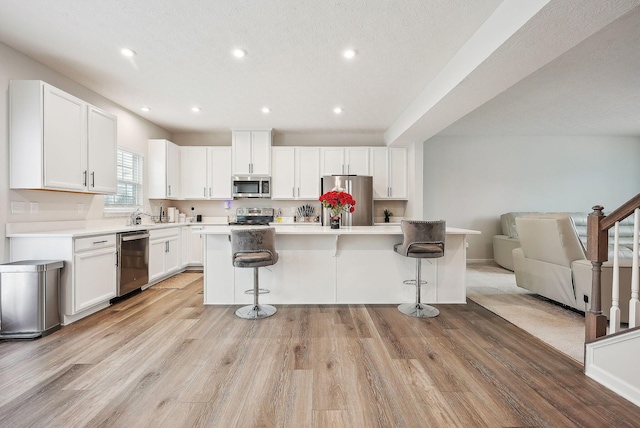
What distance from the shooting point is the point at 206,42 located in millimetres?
2840

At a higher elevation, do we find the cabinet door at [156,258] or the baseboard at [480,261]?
the cabinet door at [156,258]

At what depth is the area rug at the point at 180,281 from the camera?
4527 mm

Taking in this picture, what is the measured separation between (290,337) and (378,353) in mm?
797

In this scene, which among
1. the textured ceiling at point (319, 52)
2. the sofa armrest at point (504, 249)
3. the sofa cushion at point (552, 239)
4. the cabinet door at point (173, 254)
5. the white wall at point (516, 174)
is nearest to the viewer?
the textured ceiling at point (319, 52)

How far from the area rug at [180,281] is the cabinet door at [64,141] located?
182 cm

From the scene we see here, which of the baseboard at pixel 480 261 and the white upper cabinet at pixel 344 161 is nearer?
the white upper cabinet at pixel 344 161

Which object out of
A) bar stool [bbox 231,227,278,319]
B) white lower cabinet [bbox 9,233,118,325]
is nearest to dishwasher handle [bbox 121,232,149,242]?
white lower cabinet [bbox 9,233,118,325]

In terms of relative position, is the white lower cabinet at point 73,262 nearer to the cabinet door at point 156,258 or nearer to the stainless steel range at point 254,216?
the cabinet door at point 156,258

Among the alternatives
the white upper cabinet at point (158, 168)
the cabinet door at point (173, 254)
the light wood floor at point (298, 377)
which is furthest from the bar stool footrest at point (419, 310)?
the white upper cabinet at point (158, 168)

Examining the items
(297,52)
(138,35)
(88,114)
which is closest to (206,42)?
(138,35)

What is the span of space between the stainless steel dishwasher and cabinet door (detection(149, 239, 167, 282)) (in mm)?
155

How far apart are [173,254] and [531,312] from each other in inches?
206

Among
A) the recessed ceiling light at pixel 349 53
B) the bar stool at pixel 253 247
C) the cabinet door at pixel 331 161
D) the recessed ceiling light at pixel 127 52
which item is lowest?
the bar stool at pixel 253 247

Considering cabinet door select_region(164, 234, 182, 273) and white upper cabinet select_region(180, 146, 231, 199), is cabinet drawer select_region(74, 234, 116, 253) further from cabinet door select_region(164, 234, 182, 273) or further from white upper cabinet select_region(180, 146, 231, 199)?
white upper cabinet select_region(180, 146, 231, 199)
